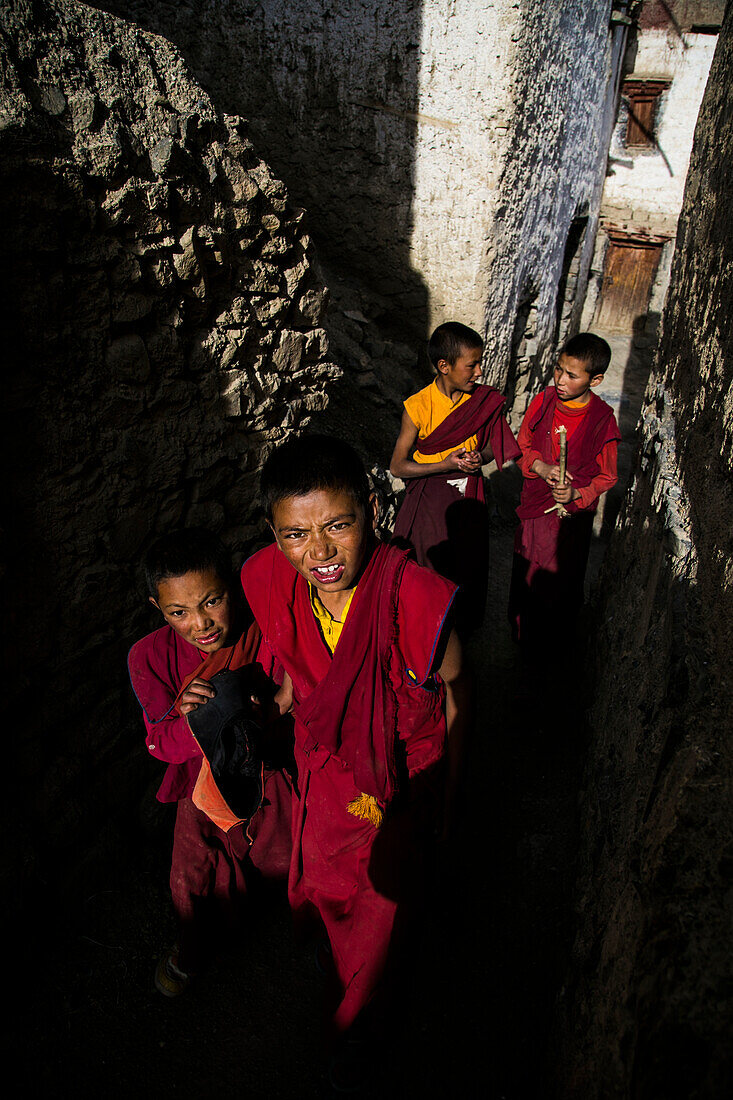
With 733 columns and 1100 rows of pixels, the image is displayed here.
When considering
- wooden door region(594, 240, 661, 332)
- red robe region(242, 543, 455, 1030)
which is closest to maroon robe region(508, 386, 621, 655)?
red robe region(242, 543, 455, 1030)

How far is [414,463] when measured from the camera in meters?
3.29

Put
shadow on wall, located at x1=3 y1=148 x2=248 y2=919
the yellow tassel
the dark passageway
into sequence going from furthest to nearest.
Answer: shadow on wall, located at x1=3 y1=148 x2=248 y2=919, the yellow tassel, the dark passageway

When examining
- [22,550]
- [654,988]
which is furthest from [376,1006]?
[22,550]

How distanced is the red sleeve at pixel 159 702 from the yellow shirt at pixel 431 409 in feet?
6.11

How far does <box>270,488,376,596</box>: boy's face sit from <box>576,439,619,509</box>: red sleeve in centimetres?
180

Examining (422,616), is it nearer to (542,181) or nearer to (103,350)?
(103,350)

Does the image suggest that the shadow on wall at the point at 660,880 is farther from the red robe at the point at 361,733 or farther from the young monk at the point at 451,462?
the young monk at the point at 451,462

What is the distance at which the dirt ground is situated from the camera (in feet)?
6.21

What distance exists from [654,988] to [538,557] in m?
2.51

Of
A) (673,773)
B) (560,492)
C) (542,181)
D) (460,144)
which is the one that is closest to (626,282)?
(542,181)

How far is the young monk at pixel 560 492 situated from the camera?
3.07 meters

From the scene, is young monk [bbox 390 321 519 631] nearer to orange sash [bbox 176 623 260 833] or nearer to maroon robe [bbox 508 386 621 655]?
maroon robe [bbox 508 386 621 655]

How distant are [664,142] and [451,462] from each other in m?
11.2

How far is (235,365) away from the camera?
2572 millimetres
